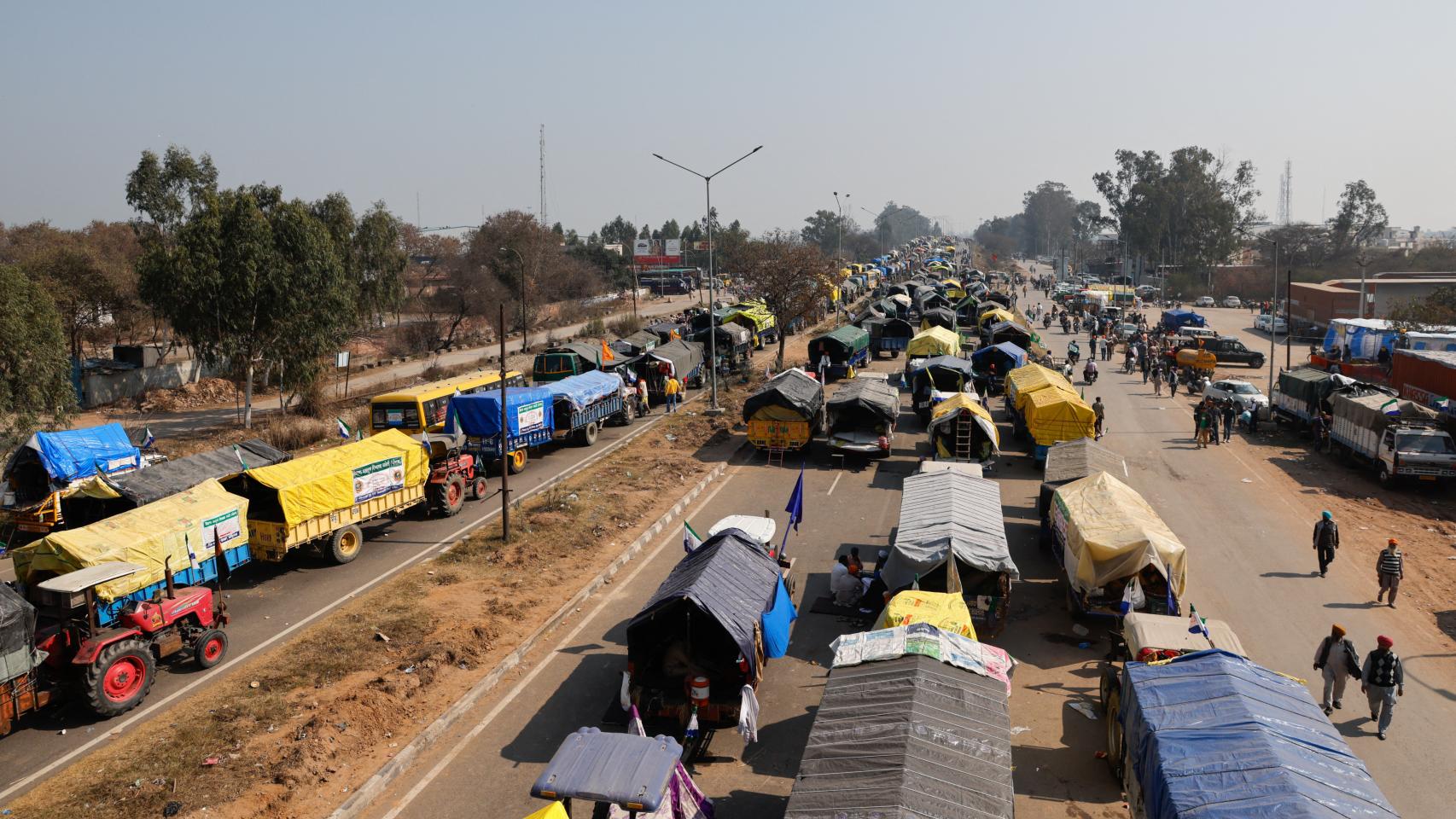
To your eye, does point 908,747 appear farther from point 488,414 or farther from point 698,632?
point 488,414

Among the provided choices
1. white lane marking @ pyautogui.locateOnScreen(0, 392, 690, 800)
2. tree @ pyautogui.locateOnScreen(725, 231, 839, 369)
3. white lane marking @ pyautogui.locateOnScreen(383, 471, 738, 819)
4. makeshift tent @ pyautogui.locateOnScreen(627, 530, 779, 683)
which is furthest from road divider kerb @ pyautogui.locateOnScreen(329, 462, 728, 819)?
tree @ pyautogui.locateOnScreen(725, 231, 839, 369)

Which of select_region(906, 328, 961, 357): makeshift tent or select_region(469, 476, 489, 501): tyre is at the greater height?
select_region(906, 328, 961, 357): makeshift tent

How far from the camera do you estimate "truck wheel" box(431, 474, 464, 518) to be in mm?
21188

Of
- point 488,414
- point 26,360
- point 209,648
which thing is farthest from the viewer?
point 26,360

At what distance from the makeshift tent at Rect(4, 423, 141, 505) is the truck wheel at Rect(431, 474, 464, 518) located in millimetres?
7011

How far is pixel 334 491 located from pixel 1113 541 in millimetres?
13998

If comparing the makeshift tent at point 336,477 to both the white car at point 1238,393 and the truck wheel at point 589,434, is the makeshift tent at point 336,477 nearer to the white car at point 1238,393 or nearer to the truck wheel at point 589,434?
the truck wheel at point 589,434

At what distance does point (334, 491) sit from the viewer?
17.4 metres

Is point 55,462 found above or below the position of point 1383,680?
above

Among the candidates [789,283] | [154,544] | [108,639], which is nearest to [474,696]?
[108,639]

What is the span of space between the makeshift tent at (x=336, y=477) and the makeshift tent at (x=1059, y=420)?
1567 cm

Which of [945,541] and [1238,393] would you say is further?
[1238,393]

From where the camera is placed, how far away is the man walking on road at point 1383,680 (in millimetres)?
11125

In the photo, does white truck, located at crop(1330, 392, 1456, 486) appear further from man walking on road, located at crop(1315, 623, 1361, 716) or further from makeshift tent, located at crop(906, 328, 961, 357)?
makeshift tent, located at crop(906, 328, 961, 357)
